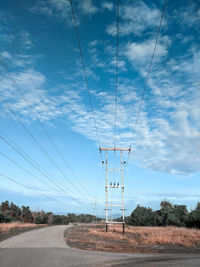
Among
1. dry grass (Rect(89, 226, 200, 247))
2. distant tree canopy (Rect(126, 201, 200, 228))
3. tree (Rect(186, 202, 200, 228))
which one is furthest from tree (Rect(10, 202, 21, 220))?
dry grass (Rect(89, 226, 200, 247))

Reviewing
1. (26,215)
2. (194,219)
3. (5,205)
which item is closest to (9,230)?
(194,219)

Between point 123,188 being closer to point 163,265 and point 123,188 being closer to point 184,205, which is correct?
point 163,265

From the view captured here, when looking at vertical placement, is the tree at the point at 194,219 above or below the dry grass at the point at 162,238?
above

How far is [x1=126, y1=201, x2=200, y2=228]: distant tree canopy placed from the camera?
44844 mm

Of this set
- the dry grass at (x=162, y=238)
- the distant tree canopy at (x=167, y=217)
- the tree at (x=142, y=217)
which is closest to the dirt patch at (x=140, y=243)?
the dry grass at (x=162, y=238)

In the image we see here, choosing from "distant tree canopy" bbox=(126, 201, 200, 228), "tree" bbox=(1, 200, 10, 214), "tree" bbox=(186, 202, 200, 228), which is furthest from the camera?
"tree" bbox=(1, 200, 10, 214)

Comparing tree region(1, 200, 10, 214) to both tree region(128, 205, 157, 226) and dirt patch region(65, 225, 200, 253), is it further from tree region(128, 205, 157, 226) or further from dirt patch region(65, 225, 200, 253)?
dirt patch region(65, 225, 200, 253)

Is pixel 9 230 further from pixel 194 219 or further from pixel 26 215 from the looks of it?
pixel 26 215

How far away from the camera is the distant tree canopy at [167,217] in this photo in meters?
44.8

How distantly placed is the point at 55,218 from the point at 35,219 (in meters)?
7.90

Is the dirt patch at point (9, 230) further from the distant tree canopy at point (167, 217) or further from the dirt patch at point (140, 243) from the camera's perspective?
the distant tree canopy at point (167, 217)

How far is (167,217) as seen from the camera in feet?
176

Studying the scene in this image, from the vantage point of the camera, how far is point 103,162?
36.4 meters

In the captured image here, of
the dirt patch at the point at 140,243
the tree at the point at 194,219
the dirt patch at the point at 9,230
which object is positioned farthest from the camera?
the tree at the point at 194,219
